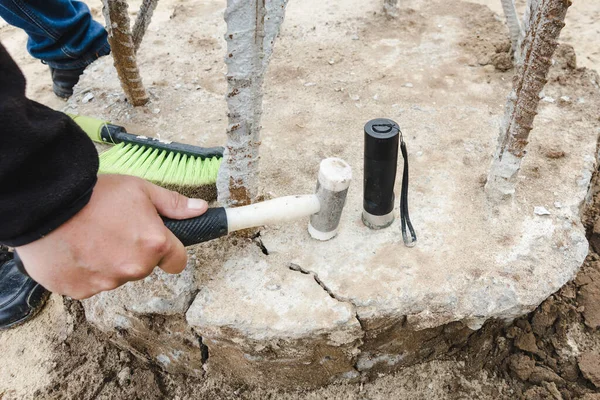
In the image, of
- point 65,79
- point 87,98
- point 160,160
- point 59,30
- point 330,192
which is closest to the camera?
point 330,192

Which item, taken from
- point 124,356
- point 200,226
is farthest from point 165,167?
point 124,356

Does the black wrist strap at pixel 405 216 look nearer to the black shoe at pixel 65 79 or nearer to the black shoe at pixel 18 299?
the black shoe at pixel 18 299

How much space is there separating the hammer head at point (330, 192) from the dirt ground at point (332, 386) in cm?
57

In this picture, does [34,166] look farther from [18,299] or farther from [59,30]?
[59,30]

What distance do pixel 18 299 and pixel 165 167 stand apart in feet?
2.62

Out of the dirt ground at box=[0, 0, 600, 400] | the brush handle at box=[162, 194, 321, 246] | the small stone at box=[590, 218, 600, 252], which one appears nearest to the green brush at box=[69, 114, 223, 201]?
the dirt ground at box=[0, 0, 600, 400]

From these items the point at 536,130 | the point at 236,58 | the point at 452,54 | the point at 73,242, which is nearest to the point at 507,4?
the point at 452,54

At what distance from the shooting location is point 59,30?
7.97ft

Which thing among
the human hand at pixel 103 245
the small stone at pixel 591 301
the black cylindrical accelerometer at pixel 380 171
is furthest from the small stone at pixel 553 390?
the human hand at pixel 103 245

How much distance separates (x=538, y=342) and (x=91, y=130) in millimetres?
1905

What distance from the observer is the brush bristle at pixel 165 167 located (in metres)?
1.72

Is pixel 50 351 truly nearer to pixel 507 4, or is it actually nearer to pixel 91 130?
pixel 91 130

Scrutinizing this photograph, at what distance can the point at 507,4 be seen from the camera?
7.22 feet

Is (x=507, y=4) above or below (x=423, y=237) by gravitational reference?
above
